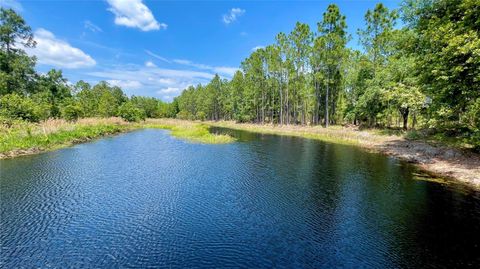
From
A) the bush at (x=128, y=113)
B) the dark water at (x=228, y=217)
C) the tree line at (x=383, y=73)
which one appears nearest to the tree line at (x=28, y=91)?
the bush at (x=128, y=113)

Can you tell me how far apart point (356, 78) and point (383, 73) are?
975 cm

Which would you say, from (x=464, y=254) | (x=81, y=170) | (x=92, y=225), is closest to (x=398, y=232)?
(x=464, y=254)

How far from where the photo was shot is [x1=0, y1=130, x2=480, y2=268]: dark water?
331 inches

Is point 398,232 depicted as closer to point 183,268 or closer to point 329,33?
point 183,268

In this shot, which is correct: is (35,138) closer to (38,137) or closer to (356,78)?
(38,137)

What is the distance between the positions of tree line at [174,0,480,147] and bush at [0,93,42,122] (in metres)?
48.8

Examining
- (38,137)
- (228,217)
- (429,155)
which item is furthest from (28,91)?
(429,155)

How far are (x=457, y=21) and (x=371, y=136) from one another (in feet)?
69.3

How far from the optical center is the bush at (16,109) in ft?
106

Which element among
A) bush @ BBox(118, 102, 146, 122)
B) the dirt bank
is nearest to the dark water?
the dirt bank

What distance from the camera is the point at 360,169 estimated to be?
21.1m

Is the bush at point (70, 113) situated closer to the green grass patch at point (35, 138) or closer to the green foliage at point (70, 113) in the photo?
the green foliage at point (70, 113)

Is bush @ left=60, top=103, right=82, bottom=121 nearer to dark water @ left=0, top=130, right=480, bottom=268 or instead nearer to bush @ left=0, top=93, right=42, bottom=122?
bush @ left=0, top=93, right=42, bottom=122

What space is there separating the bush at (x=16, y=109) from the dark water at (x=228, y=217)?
60.5ft
